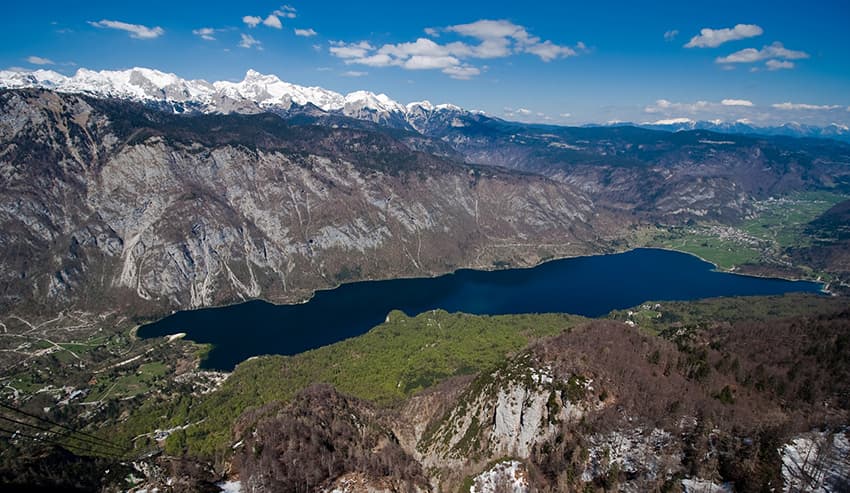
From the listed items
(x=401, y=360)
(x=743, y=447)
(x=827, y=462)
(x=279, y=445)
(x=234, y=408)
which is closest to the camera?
(x=827, y=462)

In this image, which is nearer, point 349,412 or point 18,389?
point 349,412

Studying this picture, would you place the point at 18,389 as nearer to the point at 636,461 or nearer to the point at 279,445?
the point at 279,445

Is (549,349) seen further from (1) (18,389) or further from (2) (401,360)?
(1) (18,389)

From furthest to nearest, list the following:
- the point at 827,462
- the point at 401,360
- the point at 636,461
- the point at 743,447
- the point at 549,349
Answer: the point at 401,360, the point at 549,349, the point at 636,461, the point at 743,447, the point at 827,462

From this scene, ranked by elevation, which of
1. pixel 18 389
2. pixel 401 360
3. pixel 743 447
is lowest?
pixel 18 389

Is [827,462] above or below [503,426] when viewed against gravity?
above

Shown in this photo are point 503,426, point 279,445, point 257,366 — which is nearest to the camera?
point 279,445

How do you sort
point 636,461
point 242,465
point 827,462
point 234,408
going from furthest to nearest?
point 234,408 < point 242,465 < point 636,461 < point 827,462

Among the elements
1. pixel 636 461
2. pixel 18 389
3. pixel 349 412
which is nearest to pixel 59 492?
pixel 349 412

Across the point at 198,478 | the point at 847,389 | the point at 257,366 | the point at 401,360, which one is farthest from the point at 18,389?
the point at 847,389
